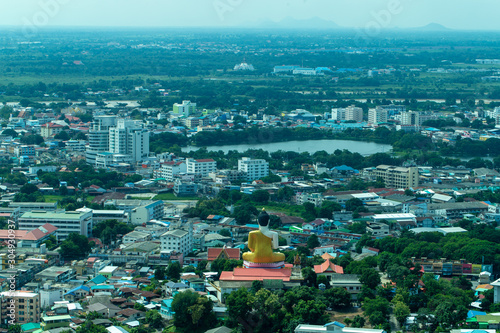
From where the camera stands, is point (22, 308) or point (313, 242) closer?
point (22, 308)

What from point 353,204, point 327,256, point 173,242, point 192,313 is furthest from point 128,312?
point 353,204

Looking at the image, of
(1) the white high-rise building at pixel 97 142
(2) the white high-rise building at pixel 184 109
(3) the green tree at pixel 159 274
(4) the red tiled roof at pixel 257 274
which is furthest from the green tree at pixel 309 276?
(2) the white high-rise building at pixel 184 109

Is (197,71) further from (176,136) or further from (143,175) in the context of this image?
(143,175)

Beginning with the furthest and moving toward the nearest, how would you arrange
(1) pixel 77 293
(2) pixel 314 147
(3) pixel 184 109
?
(3) pixel 184 109
(2) pixel 314 147
(1) pixel 77 293

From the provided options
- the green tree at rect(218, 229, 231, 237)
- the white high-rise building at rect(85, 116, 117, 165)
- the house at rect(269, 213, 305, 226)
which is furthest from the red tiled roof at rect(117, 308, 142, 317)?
the white high-rise building at rect(85, 116, 117, 165)

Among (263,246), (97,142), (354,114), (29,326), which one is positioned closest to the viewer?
(29,326)

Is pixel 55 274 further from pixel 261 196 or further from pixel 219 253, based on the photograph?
pixel 261 196

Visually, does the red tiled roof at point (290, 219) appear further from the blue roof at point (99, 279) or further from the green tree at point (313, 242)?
the blue roof at point (99, 279)

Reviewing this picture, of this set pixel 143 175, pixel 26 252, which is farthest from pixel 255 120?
pixel 26 252
